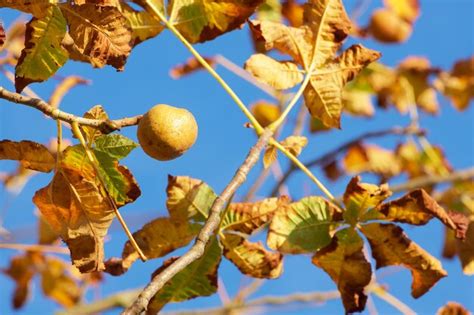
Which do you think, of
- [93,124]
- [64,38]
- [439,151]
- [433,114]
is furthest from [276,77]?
[433,114]

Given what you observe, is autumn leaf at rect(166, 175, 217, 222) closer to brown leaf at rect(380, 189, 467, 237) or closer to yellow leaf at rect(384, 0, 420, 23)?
brown leaf at rect(380, 189, 467, 237)

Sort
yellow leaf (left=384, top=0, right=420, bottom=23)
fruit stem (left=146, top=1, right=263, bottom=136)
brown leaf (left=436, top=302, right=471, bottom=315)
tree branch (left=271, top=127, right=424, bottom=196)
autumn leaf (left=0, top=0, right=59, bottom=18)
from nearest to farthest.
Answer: autumn leaf (left=0, top=0, right=59, bottom=18) < fruit stem (left=146, top=1, right=263, bottom=136) < brown leaf (left=436, top=302, right=471, bottom=315) < tree branch (left=271, top=127, right=424, bottom=196) < yellow leaf (left=384, top=0, right=420, bottom=23)

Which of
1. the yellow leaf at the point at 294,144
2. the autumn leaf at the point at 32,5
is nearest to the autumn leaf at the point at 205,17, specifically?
the yellow leaf at the point at 294,144

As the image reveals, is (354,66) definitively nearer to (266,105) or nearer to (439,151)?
(266,105)

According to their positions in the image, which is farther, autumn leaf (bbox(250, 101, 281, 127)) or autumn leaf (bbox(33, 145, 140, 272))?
autumn leaf (bbox(250, 101, 281, 127))

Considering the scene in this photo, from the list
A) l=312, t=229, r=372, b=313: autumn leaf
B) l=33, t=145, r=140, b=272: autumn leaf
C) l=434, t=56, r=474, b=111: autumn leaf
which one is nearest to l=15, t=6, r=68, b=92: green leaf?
l=33, t=145, r=140, b=272: autumn leaf

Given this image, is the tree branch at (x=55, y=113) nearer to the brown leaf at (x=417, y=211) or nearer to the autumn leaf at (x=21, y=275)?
the brown leaf at (x=417, y=211)

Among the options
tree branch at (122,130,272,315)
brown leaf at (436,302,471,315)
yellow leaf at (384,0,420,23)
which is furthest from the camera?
yellow leaf at (384,0,420,23)
